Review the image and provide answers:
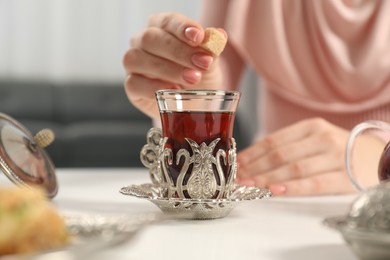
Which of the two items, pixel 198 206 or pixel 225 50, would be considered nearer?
pixel 198 206

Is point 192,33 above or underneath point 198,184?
above

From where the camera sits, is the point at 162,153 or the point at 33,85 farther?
the point at 33,85

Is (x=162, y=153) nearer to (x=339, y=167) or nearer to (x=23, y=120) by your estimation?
(x=339, y=167)

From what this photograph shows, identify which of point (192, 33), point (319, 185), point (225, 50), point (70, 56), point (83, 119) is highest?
point (192, 33)

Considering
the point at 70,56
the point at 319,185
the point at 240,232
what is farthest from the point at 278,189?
the point at 70,56

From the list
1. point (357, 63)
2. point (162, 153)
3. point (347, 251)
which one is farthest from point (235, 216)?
point (357, 63)

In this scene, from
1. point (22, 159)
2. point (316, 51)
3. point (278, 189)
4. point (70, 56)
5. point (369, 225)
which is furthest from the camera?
point (70, 56)

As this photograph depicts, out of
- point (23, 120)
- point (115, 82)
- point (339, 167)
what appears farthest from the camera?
point (115, 82)

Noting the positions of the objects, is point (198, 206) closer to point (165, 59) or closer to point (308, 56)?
point (165, 59)
